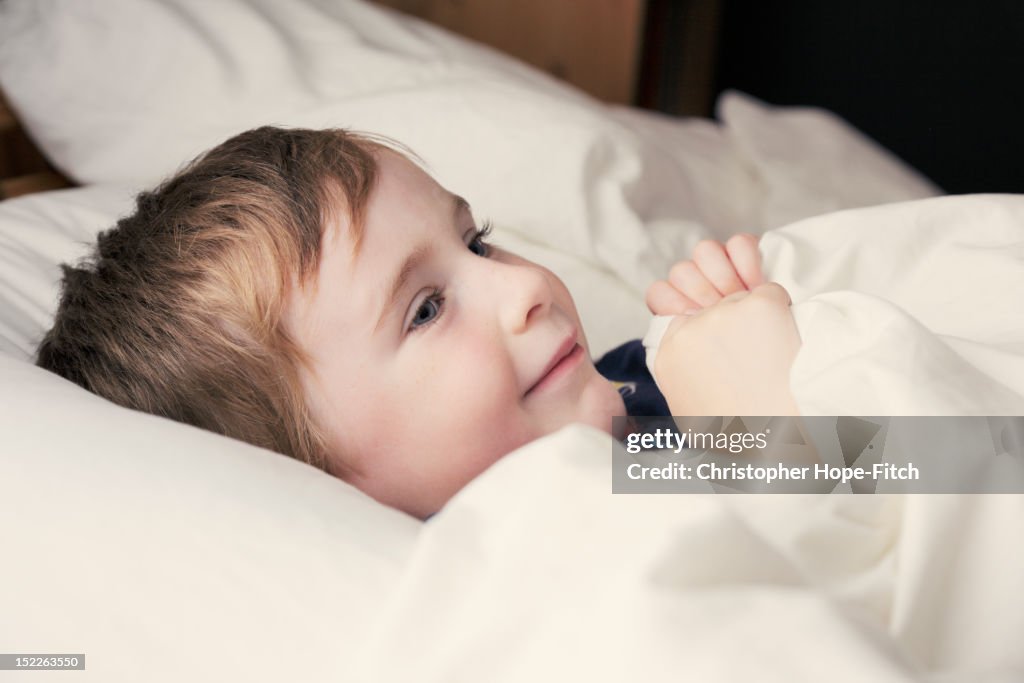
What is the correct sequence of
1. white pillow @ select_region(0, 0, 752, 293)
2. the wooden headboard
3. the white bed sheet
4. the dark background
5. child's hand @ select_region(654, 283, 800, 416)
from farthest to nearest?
1. the dark background
2. the wooden headboard
3. white pillow @ select_region(0, 0, 752, 293)
4. child's hand @ select_region(654, 283, 800, 416)
5. the white bed sheet

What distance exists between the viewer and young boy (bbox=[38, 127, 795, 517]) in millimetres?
722

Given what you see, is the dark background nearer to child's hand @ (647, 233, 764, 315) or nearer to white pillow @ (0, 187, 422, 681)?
child's hand @ (647, 233, 764, 315)

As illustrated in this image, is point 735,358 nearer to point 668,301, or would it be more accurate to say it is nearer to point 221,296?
point 668,301

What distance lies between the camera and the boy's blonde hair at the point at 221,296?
0.72 m

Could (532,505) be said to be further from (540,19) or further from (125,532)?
(540,19)

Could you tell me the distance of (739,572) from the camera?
1.42 ft

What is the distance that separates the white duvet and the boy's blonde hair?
0.93 feet

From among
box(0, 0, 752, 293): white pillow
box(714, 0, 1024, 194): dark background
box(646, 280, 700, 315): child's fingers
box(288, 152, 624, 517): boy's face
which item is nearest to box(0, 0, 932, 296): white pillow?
box(0, 0, 752, 293): white pillow

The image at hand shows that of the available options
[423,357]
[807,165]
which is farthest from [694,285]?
[807,165]

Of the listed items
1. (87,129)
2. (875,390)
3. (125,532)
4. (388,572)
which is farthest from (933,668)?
(87,129)

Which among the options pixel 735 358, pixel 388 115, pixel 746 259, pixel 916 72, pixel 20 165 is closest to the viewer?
pixel 735 358

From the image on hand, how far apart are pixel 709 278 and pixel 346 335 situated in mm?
306

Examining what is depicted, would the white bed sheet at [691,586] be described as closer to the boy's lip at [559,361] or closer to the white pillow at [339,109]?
the boy's lip at [559,361]

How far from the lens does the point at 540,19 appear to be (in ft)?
6.73
